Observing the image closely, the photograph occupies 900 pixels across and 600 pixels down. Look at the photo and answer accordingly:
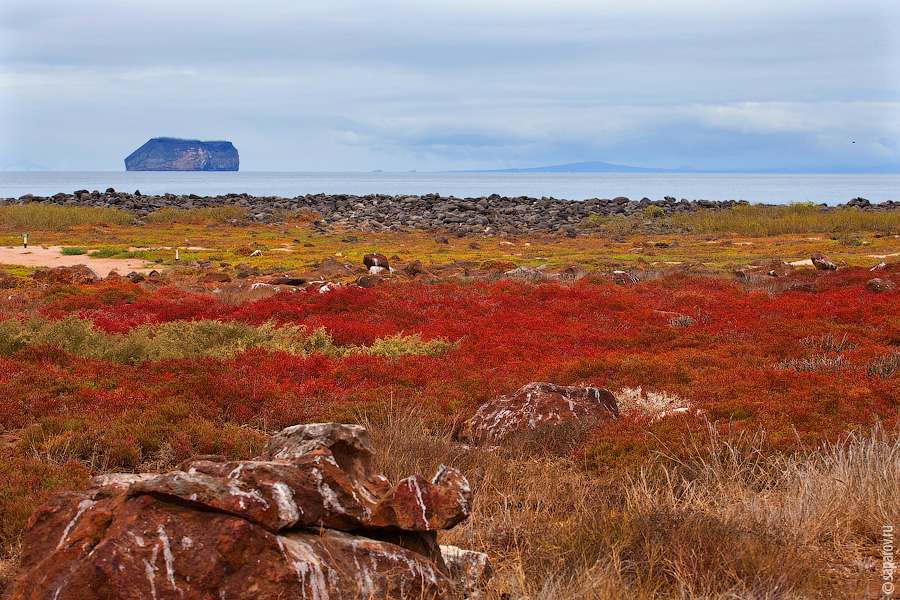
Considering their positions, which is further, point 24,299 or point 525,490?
point 24,299

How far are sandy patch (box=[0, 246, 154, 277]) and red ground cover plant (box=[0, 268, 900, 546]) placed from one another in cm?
1061

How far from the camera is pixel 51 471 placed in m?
5.07

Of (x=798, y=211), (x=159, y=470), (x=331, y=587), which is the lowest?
(x=159, y=470)

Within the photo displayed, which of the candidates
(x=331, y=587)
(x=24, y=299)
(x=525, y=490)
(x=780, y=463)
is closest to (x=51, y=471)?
(x=331, y=587)

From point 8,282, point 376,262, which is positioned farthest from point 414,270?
point 8,282

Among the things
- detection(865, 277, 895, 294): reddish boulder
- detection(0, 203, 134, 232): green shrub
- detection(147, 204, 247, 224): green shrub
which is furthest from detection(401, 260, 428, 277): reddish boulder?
detection(147, 204, 247, 224): green shrub

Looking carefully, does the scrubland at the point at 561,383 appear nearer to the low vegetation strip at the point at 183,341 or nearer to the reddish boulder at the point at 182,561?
the low vegetation strip at the point at 183,341

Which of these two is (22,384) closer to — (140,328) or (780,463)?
(140,328)

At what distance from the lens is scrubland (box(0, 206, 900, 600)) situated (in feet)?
12.9

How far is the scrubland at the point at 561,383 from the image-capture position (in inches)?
155

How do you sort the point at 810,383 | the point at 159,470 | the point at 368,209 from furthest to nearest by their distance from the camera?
the point at 368,209 < the point at 810,383 < the point at 159,470

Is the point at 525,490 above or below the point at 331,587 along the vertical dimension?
below

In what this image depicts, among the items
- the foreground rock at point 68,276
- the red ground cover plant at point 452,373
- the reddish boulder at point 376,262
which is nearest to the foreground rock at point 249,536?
the red ground cover plant at point 452,373

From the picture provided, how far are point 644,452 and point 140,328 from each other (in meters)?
8.22
